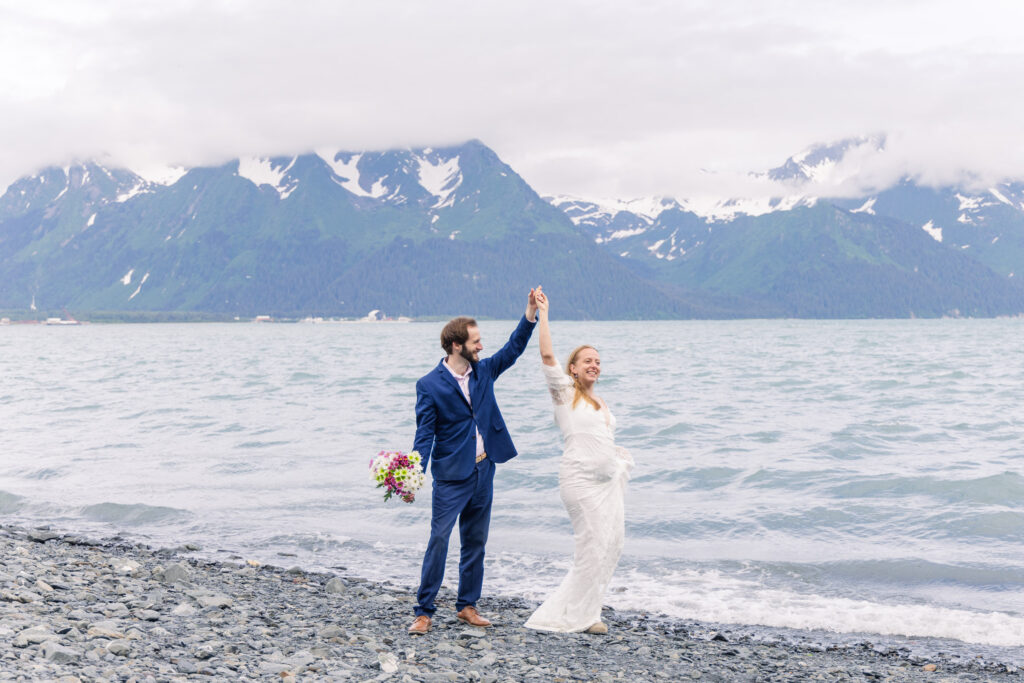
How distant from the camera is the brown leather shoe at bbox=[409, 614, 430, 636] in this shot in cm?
940

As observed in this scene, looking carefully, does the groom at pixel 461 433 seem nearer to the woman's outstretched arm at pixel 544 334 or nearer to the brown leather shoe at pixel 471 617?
the woman's outstretched arm at pixel 544 334

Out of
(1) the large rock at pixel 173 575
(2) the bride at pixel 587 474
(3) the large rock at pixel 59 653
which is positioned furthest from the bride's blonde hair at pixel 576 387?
(1) the large rock at pixel 173 575

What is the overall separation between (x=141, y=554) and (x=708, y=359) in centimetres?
7532

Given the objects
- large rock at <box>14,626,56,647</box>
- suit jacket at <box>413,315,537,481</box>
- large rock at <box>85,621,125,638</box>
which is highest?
suit jacket at <box>413,315,537,481</box>

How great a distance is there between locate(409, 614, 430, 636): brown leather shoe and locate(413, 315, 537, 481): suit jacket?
1.58m

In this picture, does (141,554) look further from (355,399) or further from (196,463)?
(355,399)

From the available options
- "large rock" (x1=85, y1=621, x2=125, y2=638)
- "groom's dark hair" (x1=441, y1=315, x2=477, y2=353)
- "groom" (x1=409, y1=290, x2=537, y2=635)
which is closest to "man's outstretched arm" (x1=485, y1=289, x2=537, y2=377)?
"groom" (x1=409, y1=290, x2=537, y2=635)

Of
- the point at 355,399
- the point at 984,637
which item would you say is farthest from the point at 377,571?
the point at 355,399

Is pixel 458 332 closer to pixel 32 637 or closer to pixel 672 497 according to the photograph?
pixel 32 637

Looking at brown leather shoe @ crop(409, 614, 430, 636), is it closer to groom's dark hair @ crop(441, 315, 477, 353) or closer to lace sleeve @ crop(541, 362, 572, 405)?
lace sleeve @ crop(541, 362, 572, 405)

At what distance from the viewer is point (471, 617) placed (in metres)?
9.82

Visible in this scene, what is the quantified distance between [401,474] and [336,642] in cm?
181

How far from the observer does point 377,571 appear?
14.0 m

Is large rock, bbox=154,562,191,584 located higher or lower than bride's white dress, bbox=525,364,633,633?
lower
